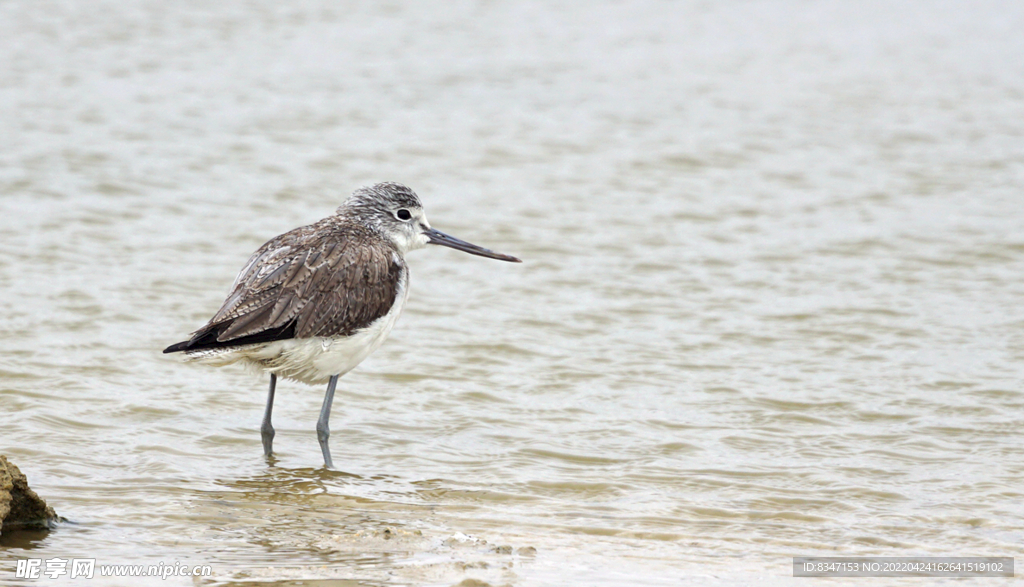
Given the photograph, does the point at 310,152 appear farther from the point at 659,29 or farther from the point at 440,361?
the point at 659,29

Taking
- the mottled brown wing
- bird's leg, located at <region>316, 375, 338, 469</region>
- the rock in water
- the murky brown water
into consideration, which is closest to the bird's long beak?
the mottled brown wing

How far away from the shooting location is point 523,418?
25.4 ft

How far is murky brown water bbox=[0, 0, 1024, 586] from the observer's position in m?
6.05

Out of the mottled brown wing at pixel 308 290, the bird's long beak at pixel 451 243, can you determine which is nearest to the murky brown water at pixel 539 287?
the mottled brown wing at pixel 308 290

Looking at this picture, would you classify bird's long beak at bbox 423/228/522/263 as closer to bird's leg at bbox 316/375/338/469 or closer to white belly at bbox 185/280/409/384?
white belly at bbox 185/280/409/384

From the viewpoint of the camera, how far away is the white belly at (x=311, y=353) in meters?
6.52

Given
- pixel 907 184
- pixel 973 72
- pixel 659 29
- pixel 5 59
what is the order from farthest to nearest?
pixel 659 29 < pixel 973 72 < pixel 5 59 < pixel 907 184

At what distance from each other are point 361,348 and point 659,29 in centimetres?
1290

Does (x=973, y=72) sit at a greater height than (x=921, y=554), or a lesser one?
greater

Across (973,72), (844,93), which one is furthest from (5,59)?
(973,72)

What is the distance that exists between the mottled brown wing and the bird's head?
32 centimetres

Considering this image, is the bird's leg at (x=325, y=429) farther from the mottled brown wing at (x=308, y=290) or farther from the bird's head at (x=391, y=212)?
the bird's head at (x=391, y=212)

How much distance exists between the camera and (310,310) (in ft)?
22.0

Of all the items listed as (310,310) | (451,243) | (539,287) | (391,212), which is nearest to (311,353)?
(310,310)
